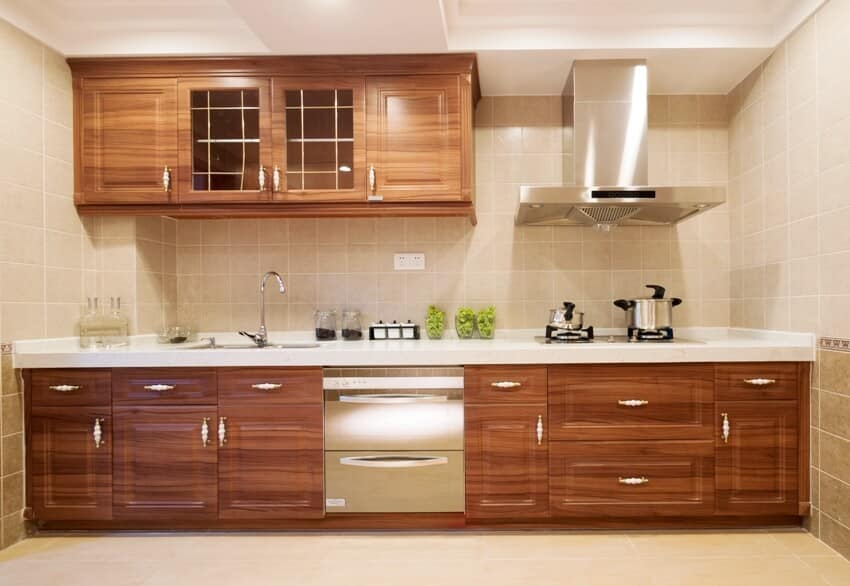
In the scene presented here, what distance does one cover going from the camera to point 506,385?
7.20 feet

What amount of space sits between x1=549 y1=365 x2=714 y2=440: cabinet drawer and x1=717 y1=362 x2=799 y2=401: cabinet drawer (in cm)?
6

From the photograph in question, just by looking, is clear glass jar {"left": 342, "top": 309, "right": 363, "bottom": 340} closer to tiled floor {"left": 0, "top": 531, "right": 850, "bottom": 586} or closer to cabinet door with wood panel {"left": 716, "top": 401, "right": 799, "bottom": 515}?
tiled floor {"left": 0, "top": 531, "right": 850, "bottom": 586}

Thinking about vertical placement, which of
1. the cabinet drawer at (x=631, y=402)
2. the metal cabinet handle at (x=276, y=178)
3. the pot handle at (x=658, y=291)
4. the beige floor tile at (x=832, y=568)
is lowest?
the beige floor tile at (x=832, y=568)

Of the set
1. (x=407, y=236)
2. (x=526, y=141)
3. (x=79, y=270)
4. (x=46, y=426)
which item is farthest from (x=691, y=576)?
(x=79, y=270)

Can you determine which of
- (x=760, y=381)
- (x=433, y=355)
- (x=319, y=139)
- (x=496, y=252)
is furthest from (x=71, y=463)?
(x=760, y=381)

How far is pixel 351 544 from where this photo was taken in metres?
2.16

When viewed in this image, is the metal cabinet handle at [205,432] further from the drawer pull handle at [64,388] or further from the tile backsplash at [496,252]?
the tile backsplash at [496,252]

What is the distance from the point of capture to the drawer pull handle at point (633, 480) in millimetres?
2188

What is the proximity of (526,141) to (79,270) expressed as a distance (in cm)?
245

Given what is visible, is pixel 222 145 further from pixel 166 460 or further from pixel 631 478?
pixel 631 478

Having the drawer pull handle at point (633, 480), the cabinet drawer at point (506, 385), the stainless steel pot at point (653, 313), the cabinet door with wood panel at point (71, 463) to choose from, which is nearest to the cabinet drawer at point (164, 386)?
the cabinet door with wood panel at point (71, 463)

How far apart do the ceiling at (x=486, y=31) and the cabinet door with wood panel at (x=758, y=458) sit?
1.67 meters

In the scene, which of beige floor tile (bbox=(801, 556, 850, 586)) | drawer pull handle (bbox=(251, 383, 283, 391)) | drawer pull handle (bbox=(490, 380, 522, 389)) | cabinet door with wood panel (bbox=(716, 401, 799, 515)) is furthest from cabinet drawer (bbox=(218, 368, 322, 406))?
beige floor tile (bbox=(801, 556, 850, 586))

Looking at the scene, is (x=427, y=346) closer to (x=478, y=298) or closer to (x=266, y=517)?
(x=478, y=298)
